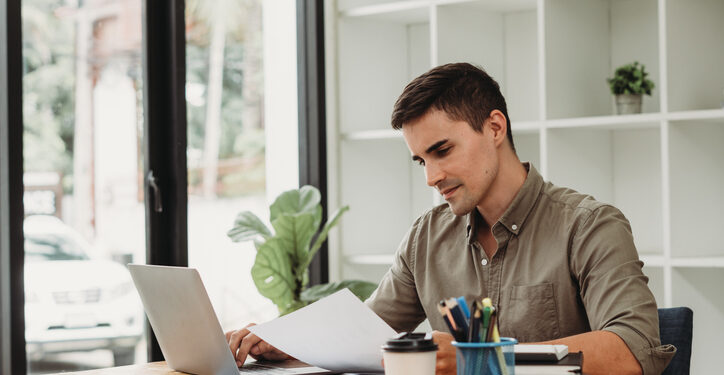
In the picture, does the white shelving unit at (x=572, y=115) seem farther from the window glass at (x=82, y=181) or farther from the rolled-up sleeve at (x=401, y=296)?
the rolled-up sleeve at (x=401, y=296)

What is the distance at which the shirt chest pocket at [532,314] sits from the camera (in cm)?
174

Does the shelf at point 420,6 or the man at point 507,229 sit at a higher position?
the shelf at point 420,6

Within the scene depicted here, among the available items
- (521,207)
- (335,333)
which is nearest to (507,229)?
(521,207)

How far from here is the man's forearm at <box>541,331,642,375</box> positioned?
1445 mm

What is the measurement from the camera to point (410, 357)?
→ 116 centimetres

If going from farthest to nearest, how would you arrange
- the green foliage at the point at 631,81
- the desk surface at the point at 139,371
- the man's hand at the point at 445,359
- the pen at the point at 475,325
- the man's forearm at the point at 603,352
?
the green foliage at the point at 631,81
the desk surface at the point at 139,371
the man's forearm at the point at 603,352
the man's hand at the point at 445,359
the pen at the point at 475,325

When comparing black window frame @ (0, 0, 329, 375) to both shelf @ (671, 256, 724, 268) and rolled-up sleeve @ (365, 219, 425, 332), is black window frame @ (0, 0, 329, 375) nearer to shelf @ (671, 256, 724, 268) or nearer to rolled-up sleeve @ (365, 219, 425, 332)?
rolled-up sleeve @ (365, 219, 425, 332)

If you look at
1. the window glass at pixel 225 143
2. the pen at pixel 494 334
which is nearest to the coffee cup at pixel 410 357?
the pen at pixel 494 334

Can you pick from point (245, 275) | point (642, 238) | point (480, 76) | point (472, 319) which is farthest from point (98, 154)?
point (472, 319)

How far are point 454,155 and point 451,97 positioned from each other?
116 millimetres

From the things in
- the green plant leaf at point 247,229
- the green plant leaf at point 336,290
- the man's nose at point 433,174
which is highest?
the man's nose at point 433,174

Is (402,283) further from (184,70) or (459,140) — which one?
(184,70)

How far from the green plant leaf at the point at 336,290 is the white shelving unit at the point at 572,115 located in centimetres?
25

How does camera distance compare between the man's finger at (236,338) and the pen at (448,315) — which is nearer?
the pen at (448,315)
